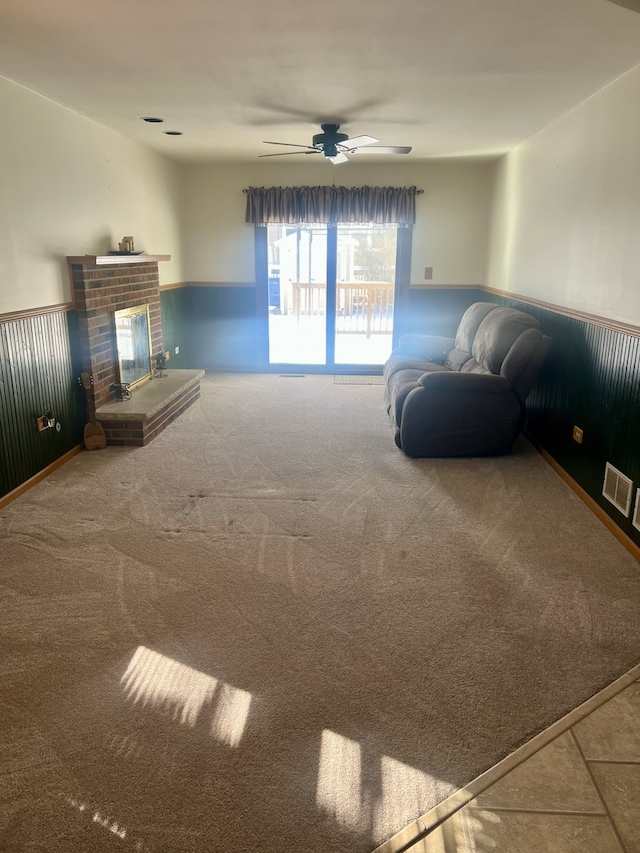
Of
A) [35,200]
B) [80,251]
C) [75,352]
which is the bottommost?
[75,352]

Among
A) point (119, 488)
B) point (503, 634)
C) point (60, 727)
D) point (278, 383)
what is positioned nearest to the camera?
point (60, 727)

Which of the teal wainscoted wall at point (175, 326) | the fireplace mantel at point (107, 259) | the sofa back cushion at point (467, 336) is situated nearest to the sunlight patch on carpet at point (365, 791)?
Answer: the fireplace mantel at point (107, 259)

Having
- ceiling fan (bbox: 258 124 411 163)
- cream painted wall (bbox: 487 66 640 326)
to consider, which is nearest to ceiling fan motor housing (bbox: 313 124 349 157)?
ceiling fan (bbox: 258 124 411 163)

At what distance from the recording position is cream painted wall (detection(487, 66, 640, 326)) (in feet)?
10.7

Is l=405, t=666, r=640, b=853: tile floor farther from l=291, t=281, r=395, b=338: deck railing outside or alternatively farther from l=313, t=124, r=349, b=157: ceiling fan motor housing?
l=291, t=281, r=395, b=338: deck railing outside

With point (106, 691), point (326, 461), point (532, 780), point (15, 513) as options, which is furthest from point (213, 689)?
point (326, 461)

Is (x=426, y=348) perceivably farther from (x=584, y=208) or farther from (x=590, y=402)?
(x=590, y=402)

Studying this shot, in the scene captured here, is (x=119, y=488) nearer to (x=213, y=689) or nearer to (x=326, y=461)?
(x=326, y=461)

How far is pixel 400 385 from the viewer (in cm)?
468

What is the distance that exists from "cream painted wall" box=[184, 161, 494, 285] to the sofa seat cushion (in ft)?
6.34

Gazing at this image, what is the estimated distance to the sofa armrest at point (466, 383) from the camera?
166 inches

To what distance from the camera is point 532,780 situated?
1702 millimetres

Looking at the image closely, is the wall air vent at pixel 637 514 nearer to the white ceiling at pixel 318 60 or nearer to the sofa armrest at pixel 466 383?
the sofa armrest at pixel 466 383

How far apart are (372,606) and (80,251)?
3.41 meters
